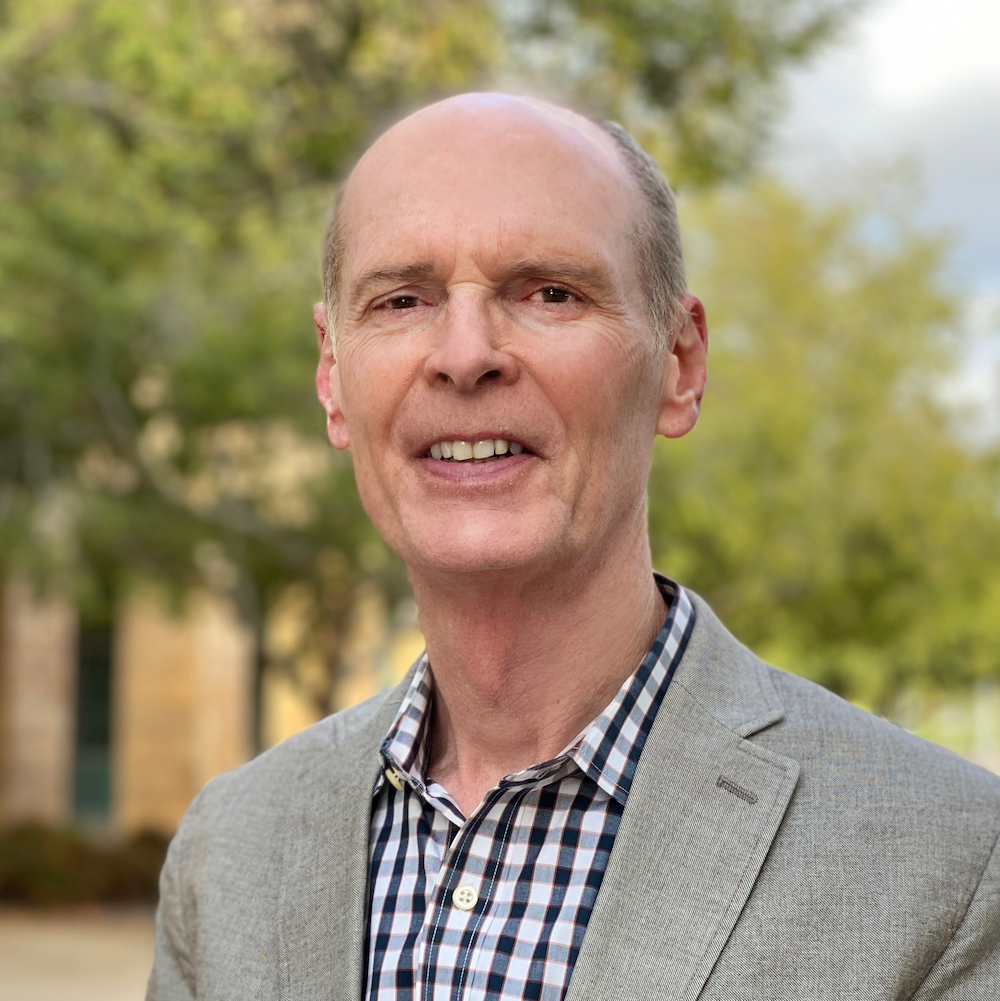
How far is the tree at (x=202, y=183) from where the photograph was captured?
8133mm

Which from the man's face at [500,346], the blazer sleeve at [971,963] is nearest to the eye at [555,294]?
the man's face at [500,346]

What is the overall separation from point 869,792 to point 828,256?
18550mm

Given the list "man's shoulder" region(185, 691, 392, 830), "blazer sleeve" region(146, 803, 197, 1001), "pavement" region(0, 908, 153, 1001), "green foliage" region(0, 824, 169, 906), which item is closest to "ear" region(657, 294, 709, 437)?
"man's shoulder" region(185, 691, 392, 830)

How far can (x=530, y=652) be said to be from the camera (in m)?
1.99

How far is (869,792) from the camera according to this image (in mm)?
1846

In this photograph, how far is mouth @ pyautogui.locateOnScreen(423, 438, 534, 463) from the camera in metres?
1.90

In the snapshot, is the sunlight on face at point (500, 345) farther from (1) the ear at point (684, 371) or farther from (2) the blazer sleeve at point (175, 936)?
(2) the blazer sleeve at point (175, 936)

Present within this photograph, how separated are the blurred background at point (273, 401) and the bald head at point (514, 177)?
0.86ft

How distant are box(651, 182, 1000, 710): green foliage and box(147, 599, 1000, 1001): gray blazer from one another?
11985 mm

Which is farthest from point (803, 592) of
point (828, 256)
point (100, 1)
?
point (100, 1)

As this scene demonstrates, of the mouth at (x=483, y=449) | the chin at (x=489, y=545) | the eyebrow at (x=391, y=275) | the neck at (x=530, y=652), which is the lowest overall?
the neck at (x=530, y=652)

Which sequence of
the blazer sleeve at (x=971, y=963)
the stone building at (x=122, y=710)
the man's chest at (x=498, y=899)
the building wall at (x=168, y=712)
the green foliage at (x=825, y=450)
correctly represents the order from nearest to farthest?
the blazer sleeve at (x=971, y=963) < the man's chest at (x=498, y=899) < the green foliage at (x=825, y=450) < the stone building at (x=122, y=710) < the building wall at (x=168, y=712)

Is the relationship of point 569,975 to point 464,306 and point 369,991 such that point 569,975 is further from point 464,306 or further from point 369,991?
point 464,306

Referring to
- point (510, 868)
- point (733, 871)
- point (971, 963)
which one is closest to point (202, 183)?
point (510, 868)
